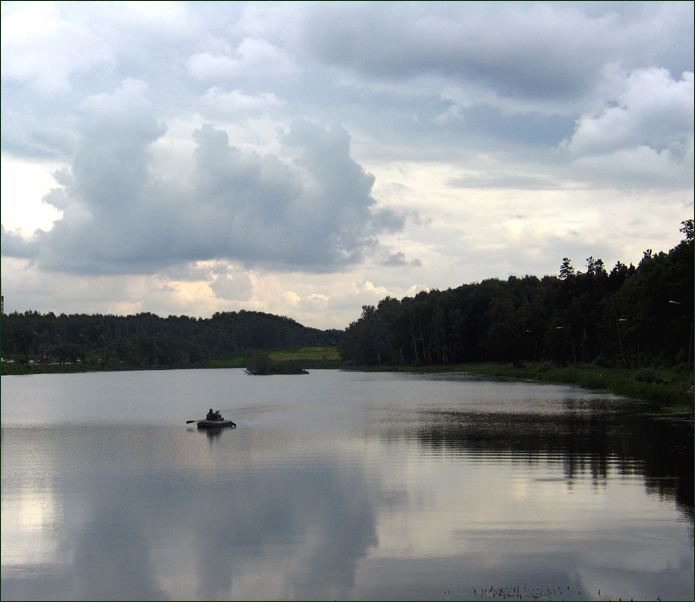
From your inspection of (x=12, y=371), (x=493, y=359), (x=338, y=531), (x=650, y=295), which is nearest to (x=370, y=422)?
(x=338, y=531)

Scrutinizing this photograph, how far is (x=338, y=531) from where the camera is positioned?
747 inches

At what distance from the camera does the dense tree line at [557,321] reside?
77.9m

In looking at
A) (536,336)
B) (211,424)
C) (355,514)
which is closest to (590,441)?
(355,514)

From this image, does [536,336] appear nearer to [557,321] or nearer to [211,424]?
[557,321]

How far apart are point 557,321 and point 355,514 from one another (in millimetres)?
102885

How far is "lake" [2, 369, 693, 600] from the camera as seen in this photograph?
14898 millimetres

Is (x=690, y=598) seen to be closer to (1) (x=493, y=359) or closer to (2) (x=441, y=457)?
(2) (x=441, y=457)

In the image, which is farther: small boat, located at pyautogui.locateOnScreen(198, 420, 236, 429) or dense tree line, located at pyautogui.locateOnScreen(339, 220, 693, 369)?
dense tree line, located at pyautogui.locateOnScreen(339, 220, 693, 369)

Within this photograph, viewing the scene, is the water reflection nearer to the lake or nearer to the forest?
the lake

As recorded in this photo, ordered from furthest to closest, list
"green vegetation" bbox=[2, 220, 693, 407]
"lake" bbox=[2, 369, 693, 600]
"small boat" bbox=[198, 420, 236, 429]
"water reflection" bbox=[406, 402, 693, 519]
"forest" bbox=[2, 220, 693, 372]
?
"forest" bbox=[2, 220, 693, 372]
"green vegetation" bbox=[2, 220, 693, 407]
"small boat" bbox=[198, 420, 236, 429]
"water reflection" bbox=[406, 402, 693, 519]
"lake" bbox=[2, 369, 693, 600]

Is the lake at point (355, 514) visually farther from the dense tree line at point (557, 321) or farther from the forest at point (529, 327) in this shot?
the forest at point (529, 327)

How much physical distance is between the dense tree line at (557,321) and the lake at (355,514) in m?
33.0

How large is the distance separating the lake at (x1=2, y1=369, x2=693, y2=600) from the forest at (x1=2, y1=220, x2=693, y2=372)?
37248mm

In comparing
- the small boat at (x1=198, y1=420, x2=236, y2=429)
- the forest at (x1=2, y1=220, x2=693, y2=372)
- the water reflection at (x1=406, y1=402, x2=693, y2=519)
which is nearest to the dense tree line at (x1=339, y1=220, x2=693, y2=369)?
the forest at (x1=2, y1=220, x2=693, y2=372)
